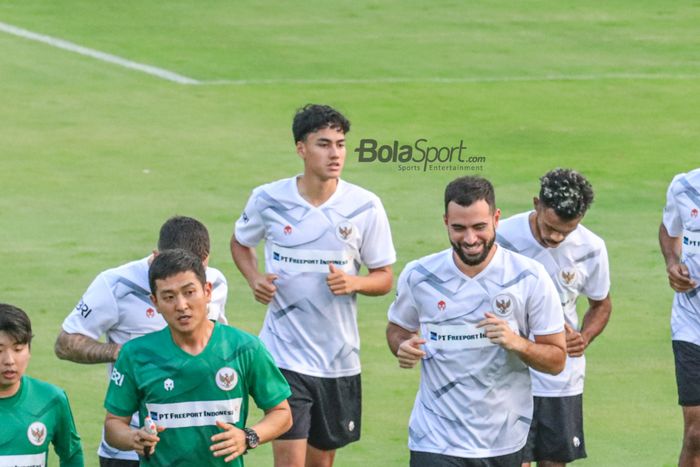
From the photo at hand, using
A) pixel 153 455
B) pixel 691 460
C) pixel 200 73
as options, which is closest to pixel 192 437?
pixel 153 455

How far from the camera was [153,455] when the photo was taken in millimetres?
7559

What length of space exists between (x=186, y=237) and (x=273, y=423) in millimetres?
1176

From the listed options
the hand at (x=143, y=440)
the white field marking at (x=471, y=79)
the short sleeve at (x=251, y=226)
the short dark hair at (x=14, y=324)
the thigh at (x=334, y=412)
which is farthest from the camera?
the white field marking at (x=471, y=79)

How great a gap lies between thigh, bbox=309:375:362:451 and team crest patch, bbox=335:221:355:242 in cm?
86

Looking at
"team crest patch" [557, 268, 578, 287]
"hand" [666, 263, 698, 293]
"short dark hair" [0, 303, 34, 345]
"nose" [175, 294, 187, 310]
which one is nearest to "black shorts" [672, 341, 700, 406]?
"hand" [666, 263, 698, 293]

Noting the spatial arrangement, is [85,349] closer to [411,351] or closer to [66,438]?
[66,438]

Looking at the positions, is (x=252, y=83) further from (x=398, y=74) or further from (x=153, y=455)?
(x=153, y=455)

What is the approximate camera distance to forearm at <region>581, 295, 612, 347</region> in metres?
10.0

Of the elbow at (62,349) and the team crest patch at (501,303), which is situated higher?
the team crest patch at (501,303)

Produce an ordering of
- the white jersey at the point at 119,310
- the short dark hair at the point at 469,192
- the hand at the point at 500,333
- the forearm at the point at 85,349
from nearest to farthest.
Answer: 1. the hand at the point at 500,333
2. the short dark hair at the point at 469,192
3. the forearm at the point at 85,349
4. the white jersey at the point at 119,310

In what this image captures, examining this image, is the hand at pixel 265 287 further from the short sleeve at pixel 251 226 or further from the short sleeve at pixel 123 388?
the short sleeve at pixel 123 388

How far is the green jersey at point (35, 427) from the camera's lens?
756cm

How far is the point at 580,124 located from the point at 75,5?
11.1 meters

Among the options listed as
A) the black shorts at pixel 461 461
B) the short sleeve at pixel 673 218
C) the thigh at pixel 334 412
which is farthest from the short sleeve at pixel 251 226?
the short sleeve at pixel 673 218
